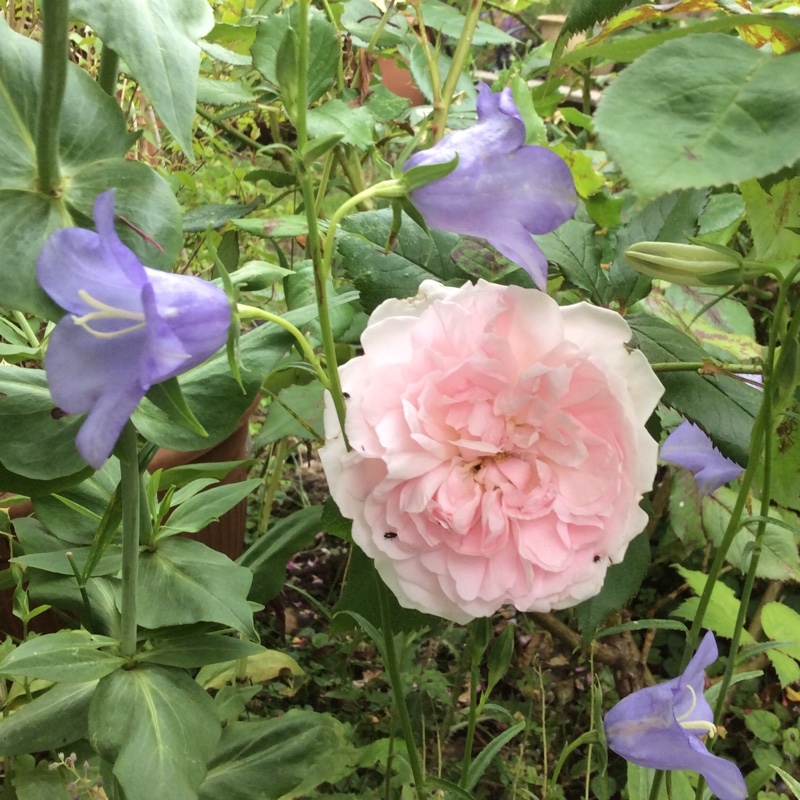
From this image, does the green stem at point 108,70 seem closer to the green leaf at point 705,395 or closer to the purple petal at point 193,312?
the purple petal at point 193,312

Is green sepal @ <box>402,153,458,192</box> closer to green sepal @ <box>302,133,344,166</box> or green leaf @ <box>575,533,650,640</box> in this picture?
green sepal @ <box>302,133,344,166</box>

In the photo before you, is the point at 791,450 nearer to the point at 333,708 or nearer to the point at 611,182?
the point at 611,182

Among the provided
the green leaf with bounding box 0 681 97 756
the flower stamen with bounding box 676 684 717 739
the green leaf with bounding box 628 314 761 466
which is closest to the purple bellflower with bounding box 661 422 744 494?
the green leaf with bounding box 628 314 761 466

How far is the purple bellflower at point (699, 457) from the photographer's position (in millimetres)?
571

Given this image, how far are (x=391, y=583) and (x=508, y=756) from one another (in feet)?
1.91

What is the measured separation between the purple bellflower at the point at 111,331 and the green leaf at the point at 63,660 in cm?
23

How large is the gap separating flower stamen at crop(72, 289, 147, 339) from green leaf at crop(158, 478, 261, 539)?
0.88ft

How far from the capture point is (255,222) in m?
0.60

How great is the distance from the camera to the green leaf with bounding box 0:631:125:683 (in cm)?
45

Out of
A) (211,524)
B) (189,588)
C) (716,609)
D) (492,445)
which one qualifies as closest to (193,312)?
(492,445)

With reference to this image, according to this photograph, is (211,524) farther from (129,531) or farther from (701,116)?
(701,116)

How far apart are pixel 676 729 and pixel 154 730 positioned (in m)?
0.33

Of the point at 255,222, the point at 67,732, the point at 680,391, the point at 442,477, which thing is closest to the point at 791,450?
the point at 680,391

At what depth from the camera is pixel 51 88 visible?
34 cm
